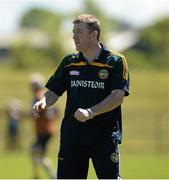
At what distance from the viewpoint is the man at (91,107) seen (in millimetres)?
8039

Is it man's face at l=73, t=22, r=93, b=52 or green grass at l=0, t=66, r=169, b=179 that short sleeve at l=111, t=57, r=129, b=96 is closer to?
man's face at l=73, t=22, r=93, b=52

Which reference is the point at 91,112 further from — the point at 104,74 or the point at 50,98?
the point at 50,98

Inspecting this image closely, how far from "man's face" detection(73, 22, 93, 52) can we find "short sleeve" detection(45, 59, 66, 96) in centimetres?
36

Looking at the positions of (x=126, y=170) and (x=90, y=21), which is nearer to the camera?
(x=90, y=21)

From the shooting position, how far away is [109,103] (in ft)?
25.9

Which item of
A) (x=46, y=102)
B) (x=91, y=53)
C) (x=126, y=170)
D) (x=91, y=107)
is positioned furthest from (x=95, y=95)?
(x=126, y=170)

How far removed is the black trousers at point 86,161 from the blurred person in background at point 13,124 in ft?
71.6

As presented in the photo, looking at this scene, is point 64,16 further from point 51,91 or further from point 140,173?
point 51,91

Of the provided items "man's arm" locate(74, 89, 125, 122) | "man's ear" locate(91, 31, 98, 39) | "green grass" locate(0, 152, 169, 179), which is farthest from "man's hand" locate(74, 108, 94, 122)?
"green grass" locate(0, 152, 169, 179)

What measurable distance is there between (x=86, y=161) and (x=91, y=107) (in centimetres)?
56

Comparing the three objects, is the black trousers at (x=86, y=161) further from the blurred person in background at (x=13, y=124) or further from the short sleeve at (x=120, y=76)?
the blurred person in background at (x=13, y=124)

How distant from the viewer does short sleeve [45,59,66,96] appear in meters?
8.36

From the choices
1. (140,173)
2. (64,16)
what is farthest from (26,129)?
(64,16)

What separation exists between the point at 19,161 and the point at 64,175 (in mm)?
15289
